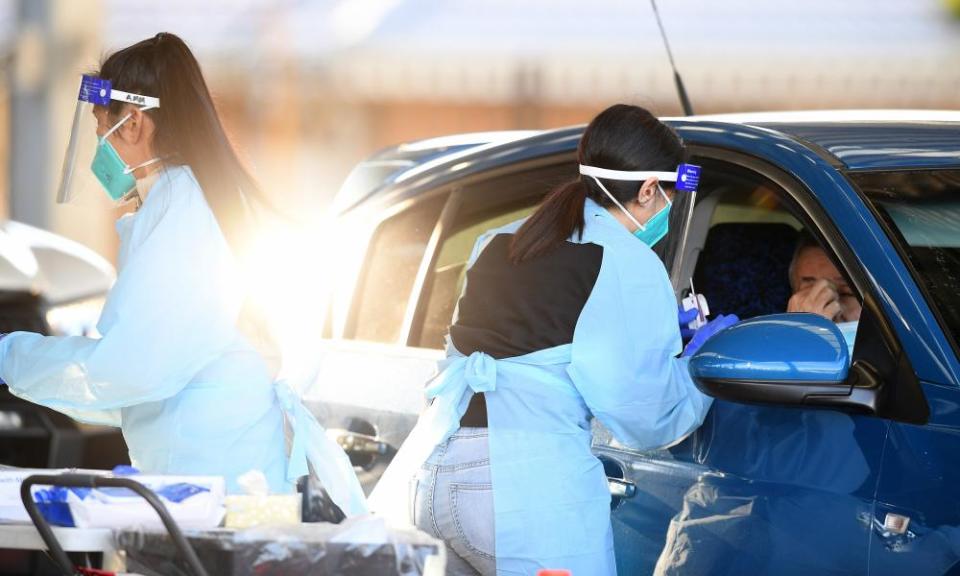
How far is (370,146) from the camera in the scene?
69.2 ft

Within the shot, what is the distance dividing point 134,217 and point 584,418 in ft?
3.48

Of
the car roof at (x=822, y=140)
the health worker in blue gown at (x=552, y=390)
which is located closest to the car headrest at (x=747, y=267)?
the car roof at (x=822, y=140)

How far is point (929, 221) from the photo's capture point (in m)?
3.29

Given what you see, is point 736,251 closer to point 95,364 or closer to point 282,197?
point 95,364

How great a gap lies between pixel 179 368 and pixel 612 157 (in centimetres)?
101

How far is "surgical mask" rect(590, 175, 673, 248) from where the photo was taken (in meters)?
3.30

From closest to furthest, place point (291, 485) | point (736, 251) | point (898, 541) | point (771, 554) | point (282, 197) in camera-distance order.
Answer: point (898, 541) < point (771, 554) < point (291, 485) < point (736, 251) < point (282, 197)

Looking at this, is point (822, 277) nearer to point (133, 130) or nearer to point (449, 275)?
point (449, 275)

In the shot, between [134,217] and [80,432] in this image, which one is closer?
[134,217]

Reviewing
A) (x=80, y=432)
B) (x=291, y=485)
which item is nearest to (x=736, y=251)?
(x=291, y=485)

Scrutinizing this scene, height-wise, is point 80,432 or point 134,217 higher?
point 134,217

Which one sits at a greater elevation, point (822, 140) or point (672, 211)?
point (822, 140)

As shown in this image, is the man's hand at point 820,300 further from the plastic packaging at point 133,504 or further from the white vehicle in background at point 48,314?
the white vehicle in background at point 48,314

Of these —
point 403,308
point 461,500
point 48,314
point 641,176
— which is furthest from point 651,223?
point 48,314
